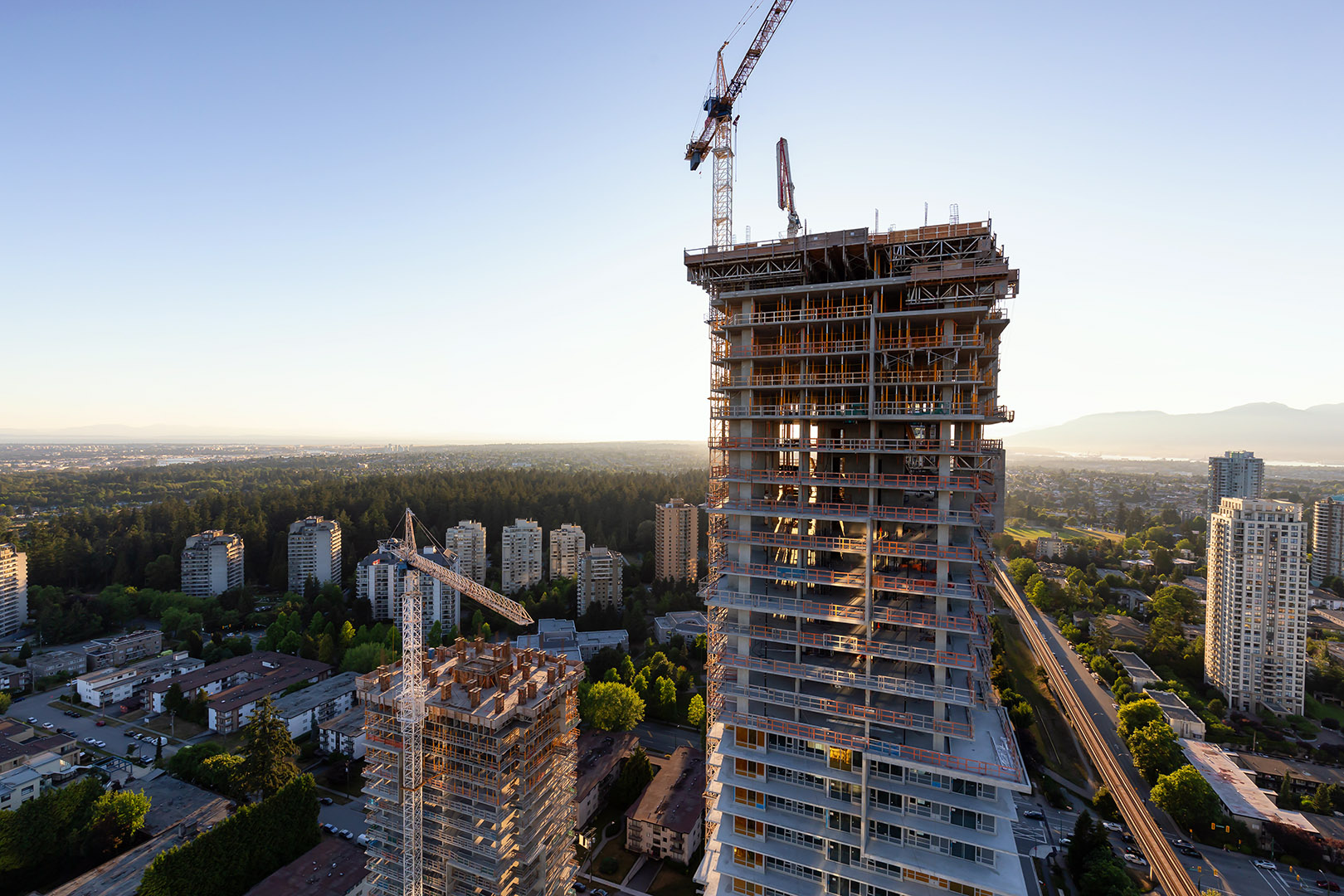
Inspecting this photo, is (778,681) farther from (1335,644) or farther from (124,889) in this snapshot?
(1335,644)

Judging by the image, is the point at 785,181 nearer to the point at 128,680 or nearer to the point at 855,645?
the point at 855,645

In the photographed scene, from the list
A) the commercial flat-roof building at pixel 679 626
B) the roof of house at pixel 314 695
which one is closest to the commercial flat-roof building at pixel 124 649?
the roof of house at pixel 314 695

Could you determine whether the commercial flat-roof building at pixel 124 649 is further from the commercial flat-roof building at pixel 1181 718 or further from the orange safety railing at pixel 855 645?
the commercial flat-roof building at pixel 1181 718

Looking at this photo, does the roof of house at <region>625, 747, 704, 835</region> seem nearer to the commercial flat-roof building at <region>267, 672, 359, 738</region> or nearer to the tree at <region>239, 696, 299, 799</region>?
the tree at <region>239, 696, 299, 799</region>

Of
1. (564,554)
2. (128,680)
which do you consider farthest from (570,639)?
(128,680)

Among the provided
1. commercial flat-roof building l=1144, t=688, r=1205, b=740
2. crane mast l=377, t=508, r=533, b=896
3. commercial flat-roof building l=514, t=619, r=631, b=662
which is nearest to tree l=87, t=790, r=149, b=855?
crane mast l=377, t=508, r=533, b=896

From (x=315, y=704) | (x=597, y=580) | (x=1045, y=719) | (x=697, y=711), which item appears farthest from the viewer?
(x=597, y=580)
